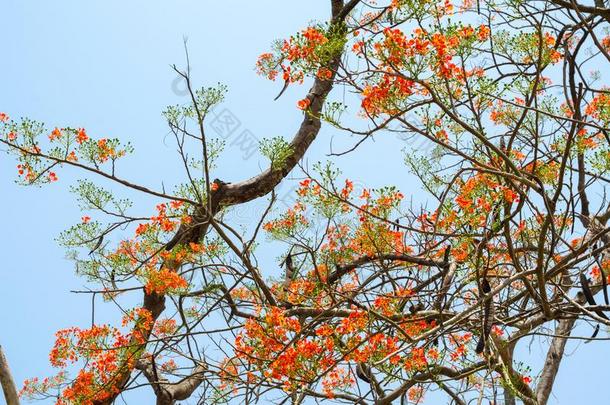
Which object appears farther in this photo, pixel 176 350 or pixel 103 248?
pixel 103 248

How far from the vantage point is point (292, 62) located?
10.7ft

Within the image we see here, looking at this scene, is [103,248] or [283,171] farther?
[283,171]

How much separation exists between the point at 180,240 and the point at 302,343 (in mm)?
1651

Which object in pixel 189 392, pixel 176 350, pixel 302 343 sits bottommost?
pixel 302 343

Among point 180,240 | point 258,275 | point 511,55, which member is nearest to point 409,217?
point 258,275

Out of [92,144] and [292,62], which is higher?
[92,144]

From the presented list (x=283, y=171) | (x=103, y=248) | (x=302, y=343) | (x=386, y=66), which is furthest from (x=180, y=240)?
(x=386, y=66)

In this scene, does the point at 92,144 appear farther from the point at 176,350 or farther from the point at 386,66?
the point at 386,66

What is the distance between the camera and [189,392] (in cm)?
494

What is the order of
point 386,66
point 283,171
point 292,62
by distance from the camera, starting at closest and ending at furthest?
1. point 386,66
2. point 292,62
3. point 283,171

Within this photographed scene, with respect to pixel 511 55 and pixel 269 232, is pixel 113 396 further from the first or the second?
pixel 511 55

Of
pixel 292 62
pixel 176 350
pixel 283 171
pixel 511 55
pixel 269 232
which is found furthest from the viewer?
pixel 283 171

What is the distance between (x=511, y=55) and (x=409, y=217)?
1231 mm

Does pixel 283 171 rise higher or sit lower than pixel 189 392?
higher
